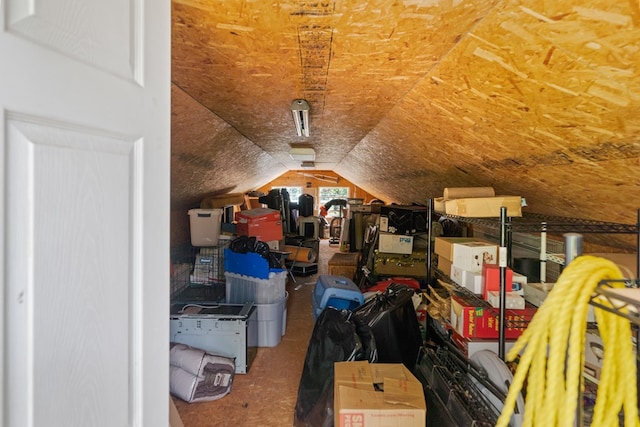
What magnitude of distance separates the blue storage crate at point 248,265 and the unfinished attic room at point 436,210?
0.02 m

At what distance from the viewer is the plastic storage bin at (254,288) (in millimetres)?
2834

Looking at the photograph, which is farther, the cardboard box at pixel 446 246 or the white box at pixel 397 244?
the white box at pixel 397 244

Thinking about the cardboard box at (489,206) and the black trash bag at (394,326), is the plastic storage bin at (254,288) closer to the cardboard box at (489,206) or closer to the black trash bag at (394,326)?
the black trash bag at (394,326)

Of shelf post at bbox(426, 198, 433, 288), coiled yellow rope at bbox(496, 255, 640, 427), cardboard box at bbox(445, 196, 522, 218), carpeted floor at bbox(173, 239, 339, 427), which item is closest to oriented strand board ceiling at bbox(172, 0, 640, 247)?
cardboard box at bbox(445, 196, 522, 218)

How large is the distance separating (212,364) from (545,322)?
2.12 metres

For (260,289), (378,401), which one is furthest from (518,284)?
(260,289)

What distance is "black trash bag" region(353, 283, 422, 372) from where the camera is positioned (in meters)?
2.04

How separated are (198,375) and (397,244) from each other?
229 cm

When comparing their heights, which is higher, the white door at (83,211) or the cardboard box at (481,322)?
the white door at (83,211)

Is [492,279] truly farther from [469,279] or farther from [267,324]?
[267,324]

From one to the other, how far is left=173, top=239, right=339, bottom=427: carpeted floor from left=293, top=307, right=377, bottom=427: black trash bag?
21 centimetres

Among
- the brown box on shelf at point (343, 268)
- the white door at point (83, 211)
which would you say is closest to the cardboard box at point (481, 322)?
the white door at point (83, 211)

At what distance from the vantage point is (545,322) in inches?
24.3

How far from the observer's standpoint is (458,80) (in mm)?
1449
